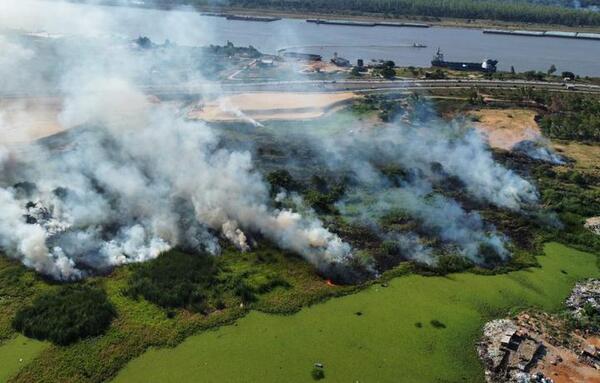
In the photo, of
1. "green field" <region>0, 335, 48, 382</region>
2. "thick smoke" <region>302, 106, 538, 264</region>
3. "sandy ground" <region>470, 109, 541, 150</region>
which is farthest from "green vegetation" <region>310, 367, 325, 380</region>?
"sandy ground" <region>470, 109, 541, 150</region>

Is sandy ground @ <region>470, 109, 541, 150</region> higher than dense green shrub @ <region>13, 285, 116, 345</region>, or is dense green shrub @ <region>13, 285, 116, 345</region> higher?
sandy ground @ <region>470, 109, 541, 150</region>

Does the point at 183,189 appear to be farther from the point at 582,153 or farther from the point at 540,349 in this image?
the point at 582,153

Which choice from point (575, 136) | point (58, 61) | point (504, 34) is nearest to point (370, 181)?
point (575, 136)

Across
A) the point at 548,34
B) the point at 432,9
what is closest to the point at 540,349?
the point at 548,34

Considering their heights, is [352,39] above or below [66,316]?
above

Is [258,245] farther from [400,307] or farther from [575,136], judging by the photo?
[575,136]

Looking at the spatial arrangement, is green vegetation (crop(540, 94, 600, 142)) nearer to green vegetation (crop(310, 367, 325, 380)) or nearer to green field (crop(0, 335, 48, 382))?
green vegetation (crop(310, 367, 325, 380))
